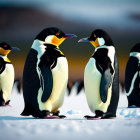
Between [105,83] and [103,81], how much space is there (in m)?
0.03

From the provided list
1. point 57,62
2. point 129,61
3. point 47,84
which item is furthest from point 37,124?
point 129,61

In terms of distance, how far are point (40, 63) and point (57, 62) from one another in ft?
0.62

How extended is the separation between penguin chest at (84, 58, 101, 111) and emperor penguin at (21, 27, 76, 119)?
263 mm

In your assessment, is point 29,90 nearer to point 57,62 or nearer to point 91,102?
point 57,62

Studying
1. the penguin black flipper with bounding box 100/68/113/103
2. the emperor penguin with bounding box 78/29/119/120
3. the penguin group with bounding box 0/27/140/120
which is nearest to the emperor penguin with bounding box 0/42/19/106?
the penguin group with bounding box 0/27/140/120

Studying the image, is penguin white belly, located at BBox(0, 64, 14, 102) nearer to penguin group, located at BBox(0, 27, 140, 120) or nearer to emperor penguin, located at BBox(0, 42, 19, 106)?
emperor penguin, located at BBox(0, 42, 19, 106)

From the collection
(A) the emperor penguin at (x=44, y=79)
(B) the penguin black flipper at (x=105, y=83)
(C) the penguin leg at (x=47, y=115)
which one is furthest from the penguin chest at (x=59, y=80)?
(B) the penguin black flipper at (x=105, y=83)

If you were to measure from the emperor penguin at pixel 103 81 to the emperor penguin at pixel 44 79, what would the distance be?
0.98 ft

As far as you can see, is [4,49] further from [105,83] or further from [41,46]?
[105,83]

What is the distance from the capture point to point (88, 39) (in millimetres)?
4207

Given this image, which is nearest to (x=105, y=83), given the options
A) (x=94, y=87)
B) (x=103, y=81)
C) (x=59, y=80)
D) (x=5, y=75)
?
(x=103, y=81)

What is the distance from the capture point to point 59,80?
3797 mm

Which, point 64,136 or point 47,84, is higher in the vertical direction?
point 47,84

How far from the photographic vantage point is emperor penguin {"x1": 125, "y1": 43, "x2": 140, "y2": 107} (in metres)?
5.71
